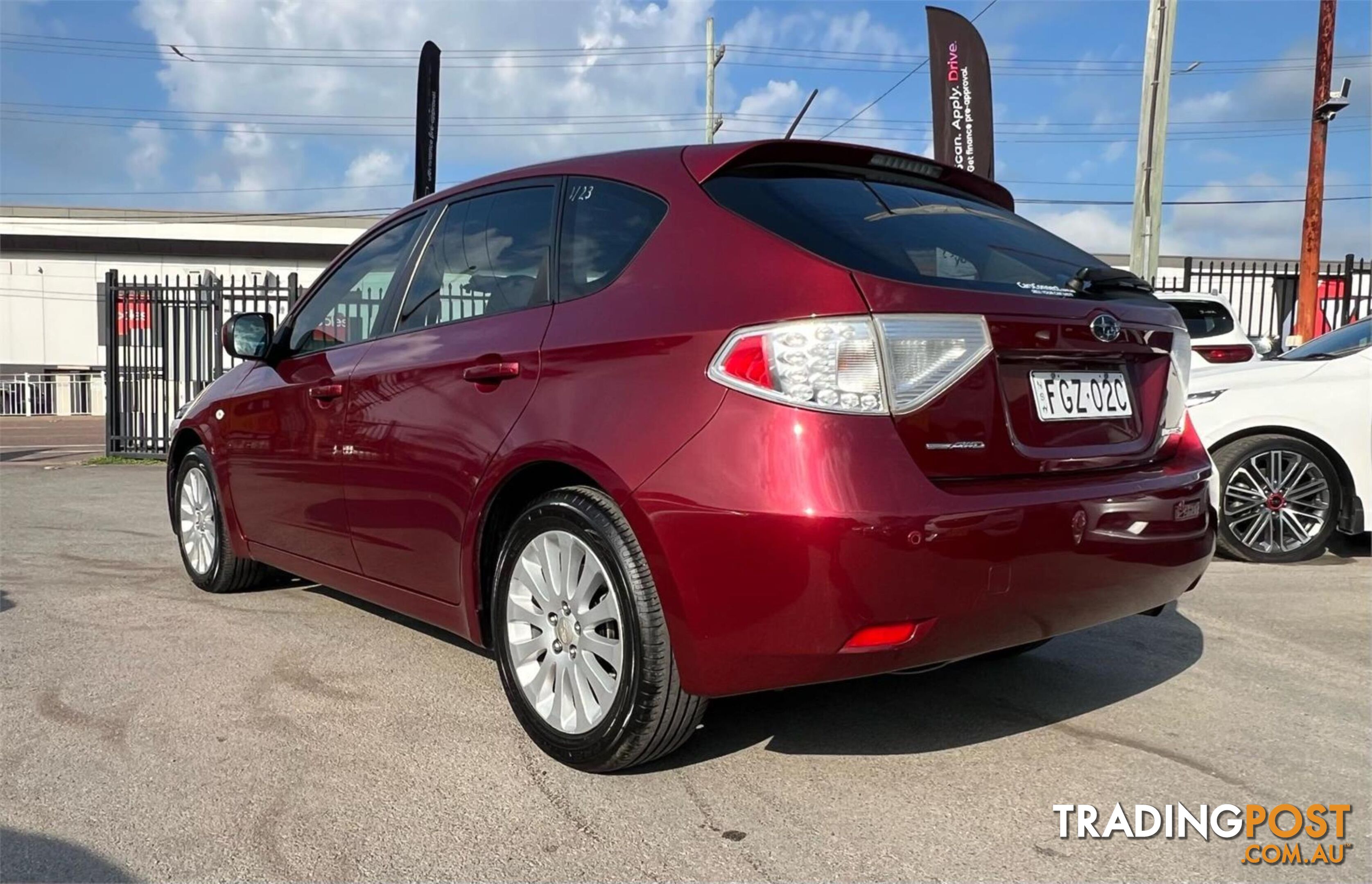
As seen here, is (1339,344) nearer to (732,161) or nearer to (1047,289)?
(1047,289)

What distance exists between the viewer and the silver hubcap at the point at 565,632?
2.89 meters

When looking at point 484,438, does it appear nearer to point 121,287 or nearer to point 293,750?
point 293,750

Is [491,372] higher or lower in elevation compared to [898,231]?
lower

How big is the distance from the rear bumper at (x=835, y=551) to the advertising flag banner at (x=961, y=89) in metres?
10.7

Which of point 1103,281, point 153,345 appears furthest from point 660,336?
point 153,345

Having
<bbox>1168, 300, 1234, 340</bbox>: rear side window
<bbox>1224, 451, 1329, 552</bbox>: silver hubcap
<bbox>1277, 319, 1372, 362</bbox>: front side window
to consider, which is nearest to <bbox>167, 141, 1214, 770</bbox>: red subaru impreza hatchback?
<bbox>1224, 451, 1329, 552</bbox>: silver hubcap

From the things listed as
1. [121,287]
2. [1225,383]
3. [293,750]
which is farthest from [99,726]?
[121,287]

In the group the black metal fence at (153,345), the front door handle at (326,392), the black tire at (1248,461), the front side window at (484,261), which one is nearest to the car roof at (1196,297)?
the black tire at (1248,461)

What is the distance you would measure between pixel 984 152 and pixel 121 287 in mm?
10157

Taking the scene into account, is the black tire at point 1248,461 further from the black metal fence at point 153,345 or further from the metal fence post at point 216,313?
the metal fence post at point 216,313

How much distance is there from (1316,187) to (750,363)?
16.5 metres

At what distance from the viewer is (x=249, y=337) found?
4.66m

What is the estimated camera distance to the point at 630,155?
10.8 feet

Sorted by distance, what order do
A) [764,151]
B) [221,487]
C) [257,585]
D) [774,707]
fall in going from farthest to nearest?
[257,585]
[221,487]
[774,707]
[764,151]
